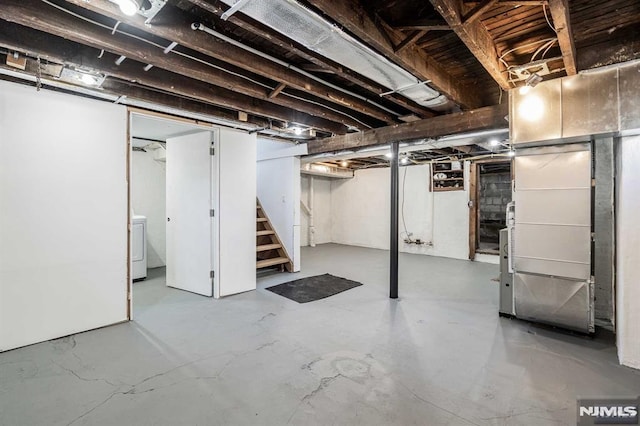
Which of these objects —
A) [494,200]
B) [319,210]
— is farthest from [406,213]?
[494,200]

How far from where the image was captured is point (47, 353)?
8.05 ft

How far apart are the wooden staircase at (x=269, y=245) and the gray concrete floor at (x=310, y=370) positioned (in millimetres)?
1698

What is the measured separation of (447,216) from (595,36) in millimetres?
4761

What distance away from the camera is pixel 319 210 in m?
8.90

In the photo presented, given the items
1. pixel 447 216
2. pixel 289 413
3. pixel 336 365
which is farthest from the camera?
pixel 447 216

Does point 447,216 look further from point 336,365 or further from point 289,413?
point 289,413

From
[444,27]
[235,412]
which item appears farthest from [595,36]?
[235,412]

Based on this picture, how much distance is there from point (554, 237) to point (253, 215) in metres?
3.44

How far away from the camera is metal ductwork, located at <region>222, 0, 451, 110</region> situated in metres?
1.63

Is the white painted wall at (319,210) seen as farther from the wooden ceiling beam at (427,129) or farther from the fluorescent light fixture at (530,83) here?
the fluorescent light fixture at (530,83)

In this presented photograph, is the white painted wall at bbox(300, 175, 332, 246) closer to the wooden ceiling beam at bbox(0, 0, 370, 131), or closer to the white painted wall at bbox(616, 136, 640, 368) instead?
the wooden ceiling beam at bbox(0, 0, 370, 131)

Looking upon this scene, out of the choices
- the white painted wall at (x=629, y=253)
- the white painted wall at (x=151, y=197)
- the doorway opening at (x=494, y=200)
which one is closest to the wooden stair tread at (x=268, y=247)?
the white painted wall at (x=151, y=197)

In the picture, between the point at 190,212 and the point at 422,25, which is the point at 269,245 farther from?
the point at 422,25

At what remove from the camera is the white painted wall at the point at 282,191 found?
210 inches
